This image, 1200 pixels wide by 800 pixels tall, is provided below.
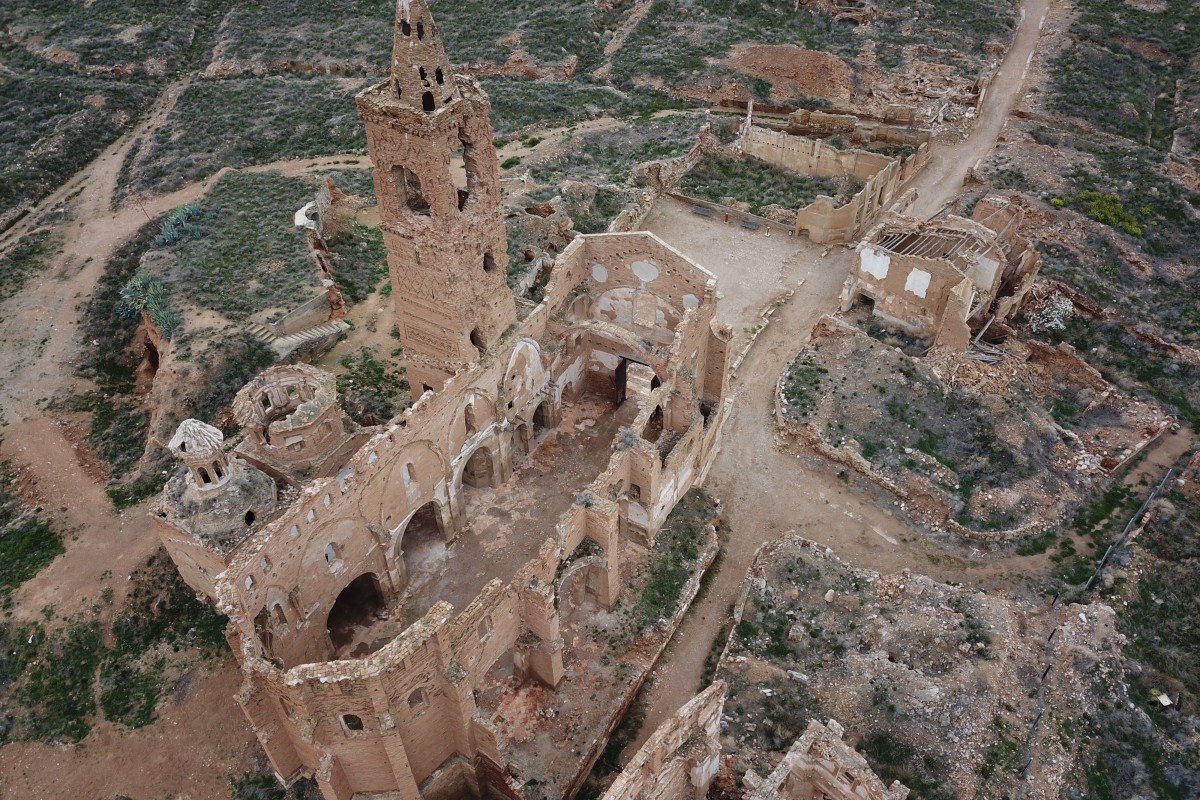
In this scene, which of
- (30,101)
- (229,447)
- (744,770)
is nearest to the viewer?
(744,770)

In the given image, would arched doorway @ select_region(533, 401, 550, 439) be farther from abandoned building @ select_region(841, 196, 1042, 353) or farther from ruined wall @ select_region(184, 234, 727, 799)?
abandoned building @ select_region(841, 196, 1042, 353)

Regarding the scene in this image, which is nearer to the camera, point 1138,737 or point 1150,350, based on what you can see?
point 1138,737

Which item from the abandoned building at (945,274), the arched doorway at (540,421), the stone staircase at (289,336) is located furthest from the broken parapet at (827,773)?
the stone staircase at (289,336)

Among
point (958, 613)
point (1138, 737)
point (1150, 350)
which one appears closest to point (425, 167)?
point (958, 613)

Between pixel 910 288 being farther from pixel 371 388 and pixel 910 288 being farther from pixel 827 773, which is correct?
pixel 371 388

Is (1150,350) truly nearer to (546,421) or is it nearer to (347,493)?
(546,421)

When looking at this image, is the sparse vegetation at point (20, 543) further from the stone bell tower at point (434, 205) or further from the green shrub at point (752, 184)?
the green shrub at point (752, 184)

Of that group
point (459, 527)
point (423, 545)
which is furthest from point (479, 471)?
point (423, 545)
